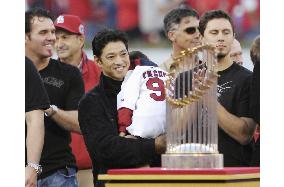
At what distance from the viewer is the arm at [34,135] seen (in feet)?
16.5

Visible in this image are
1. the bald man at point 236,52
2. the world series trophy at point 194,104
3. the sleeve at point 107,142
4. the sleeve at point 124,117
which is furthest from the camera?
the bald man at point 236,52

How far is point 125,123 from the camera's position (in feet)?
15.4

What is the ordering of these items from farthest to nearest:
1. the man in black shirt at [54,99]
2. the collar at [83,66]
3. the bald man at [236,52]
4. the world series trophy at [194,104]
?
the collar at [83,66]
the bald man at [236,52]
the man in black shirt at [54,99]
the world series trophy at [194,104]

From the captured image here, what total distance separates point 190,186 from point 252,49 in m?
2.11

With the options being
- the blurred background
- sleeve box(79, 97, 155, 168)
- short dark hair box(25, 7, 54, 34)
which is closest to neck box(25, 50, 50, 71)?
short dark hair box(25, 7, 54, 34)

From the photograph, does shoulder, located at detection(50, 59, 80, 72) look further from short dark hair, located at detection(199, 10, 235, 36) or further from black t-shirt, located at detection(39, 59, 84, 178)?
short dark hair, located at detection(199, 10, 235, 36)

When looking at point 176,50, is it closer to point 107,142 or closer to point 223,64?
point 223,64

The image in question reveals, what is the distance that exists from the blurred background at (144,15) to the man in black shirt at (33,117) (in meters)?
1.98

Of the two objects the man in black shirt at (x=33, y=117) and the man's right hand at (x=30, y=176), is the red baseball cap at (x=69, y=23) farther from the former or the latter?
the man's right hand at (x=30, y=176)

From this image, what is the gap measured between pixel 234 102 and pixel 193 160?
2.41 feet

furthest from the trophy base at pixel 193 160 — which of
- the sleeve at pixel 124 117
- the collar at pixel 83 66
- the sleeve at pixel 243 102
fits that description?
the collar at pixel 83 66

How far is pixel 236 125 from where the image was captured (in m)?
4.69

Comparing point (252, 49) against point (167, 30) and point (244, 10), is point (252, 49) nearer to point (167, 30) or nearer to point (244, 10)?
point (167, 30)
